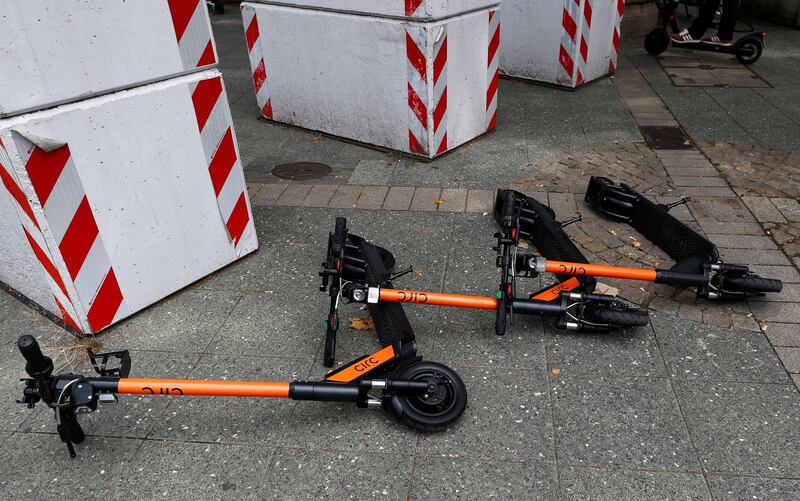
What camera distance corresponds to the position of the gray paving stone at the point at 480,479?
263cm

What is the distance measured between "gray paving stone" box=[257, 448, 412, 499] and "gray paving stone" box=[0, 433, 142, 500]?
2.50ft

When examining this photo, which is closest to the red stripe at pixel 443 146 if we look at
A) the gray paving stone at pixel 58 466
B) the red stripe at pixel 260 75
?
the red stripe at pixel 260 75

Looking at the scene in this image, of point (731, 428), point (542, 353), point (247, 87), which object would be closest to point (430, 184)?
point (542, 353)

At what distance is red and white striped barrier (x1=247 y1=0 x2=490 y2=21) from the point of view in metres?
5.61

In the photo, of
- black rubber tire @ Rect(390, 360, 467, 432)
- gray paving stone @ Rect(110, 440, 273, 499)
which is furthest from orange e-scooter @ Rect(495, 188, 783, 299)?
gray paving stone @ Rect(110, 440, 273, 499)

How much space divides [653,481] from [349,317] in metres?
2.02

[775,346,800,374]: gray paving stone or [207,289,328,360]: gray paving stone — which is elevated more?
[207,289,328,360]: gray paving stone

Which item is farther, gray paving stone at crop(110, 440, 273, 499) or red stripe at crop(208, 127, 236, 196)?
red stripe at crop(208, 127, 236, 196)

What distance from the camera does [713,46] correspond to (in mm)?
9906

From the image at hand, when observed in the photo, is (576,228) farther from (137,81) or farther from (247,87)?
(247,87)

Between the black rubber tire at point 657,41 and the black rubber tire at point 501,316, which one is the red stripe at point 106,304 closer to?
the black rubber tire at point 501,316

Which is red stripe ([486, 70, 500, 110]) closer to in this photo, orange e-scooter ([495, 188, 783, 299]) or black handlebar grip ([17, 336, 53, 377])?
orange e-scooter ([495, 188, 783, 299])

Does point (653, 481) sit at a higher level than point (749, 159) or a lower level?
higher

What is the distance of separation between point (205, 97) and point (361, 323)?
184 centimetres
